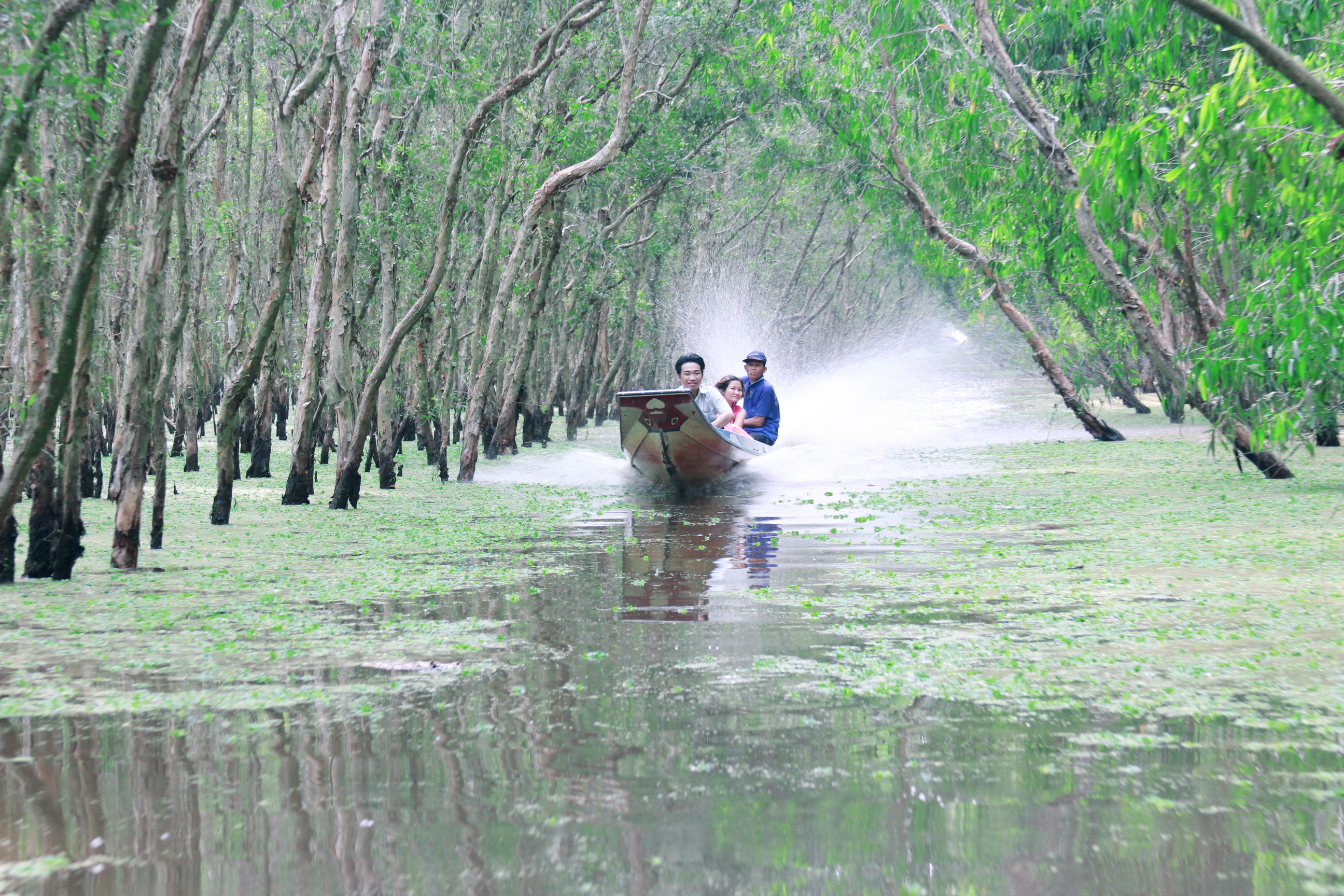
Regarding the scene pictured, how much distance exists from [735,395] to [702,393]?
5.74 feet

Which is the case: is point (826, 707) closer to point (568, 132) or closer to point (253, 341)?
point (253, 341)

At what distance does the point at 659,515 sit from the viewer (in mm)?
11695

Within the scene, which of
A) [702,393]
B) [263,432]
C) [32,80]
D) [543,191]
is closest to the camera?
[32,80]

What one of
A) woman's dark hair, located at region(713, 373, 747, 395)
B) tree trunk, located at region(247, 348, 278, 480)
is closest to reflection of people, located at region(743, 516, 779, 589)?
woman's dark hair, located at region(713, 373, 747, 395)

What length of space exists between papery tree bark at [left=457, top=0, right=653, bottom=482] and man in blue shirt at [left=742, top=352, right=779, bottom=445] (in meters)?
3.18

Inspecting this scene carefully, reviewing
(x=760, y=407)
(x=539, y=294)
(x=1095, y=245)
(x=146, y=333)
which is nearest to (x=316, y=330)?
(x=146, y=333)

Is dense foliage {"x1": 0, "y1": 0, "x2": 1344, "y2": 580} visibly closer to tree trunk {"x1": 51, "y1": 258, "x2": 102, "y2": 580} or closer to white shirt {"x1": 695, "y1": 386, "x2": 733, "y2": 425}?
tree trunk {"x1": 51, "y1": 258, "x2": 102, "y2": 580}

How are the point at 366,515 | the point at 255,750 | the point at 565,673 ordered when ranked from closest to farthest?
1. the point at 255,750
2. the point at 565,673
3. the point at 366,515

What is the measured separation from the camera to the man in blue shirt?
53.7ft

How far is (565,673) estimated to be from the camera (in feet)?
15.3

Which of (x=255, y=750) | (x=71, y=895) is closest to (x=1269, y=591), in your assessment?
(x=255, y=750)

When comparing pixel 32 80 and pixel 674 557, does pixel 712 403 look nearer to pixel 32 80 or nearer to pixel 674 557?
pixel 674 557

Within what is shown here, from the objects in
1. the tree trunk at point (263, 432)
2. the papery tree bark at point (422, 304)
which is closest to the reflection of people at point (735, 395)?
the papery tree bark at point (422, 304)

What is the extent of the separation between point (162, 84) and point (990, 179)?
33.8 feet
